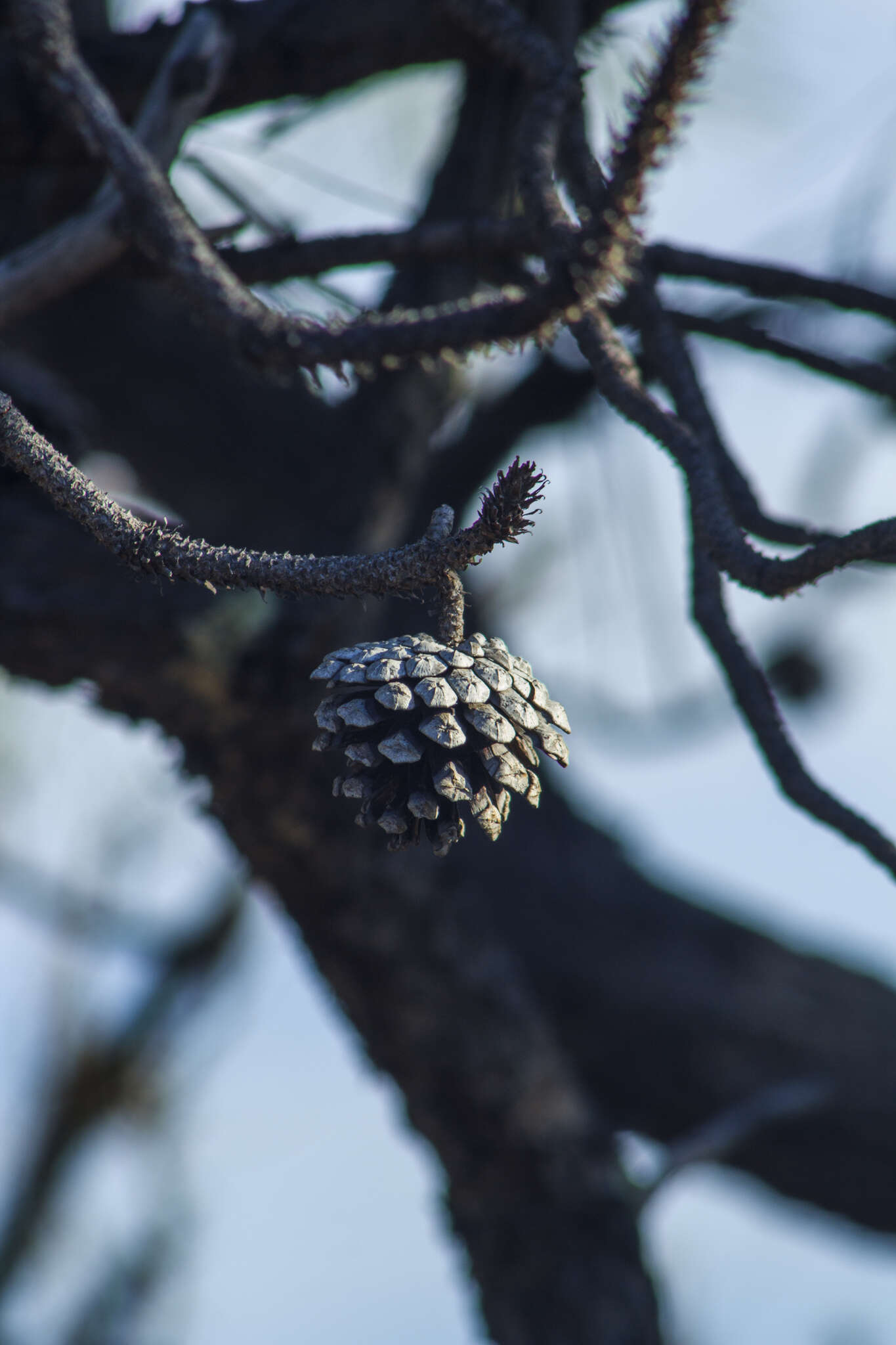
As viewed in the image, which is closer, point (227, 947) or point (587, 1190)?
point (587, 1190)

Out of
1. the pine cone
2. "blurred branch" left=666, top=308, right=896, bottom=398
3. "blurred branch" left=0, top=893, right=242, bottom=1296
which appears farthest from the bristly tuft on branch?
"blurred branch" left=0, top=893, right=242, bottom=1296

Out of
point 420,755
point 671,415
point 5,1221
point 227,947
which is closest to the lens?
point 420,755

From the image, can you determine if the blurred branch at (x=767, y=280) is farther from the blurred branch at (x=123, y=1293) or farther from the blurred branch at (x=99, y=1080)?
the blurred branch at (x=123, y=1293)

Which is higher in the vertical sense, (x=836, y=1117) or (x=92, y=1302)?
(x=836, y=1117)

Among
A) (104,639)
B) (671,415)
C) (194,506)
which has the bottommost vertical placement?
(194,506)

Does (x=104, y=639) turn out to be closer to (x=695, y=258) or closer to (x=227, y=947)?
(x=695, y=258)

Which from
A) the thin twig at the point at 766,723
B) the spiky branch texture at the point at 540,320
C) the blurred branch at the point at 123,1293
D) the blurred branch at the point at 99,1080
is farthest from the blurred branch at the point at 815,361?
the blurred branch at the point at 123,1293

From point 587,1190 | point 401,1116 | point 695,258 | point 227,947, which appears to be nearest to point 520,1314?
point 587,1190

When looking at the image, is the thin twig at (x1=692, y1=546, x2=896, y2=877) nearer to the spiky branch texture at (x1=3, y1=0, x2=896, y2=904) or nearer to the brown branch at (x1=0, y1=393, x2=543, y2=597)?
the spiky branch texture at (x1=3, y1=0, x2=896, y2=904)

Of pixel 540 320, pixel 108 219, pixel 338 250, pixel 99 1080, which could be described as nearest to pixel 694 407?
pixel 540 320
